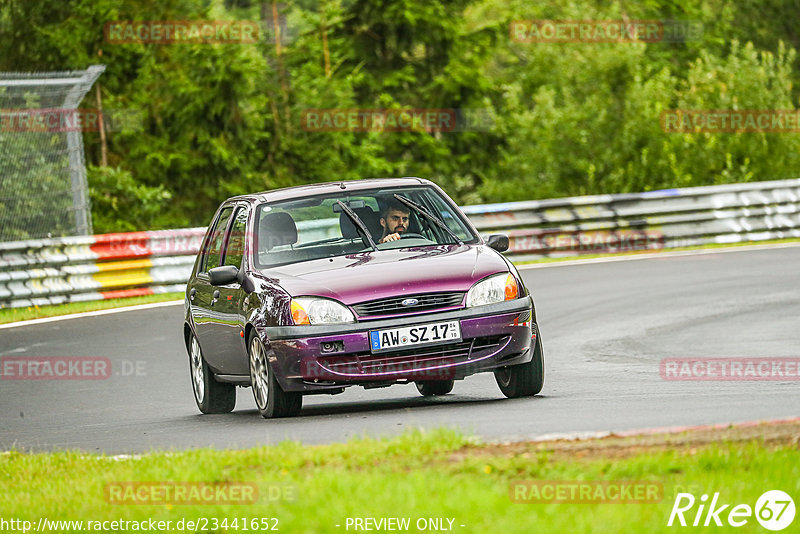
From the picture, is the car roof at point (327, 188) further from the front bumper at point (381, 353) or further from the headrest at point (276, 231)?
the front bumper at point (381, 353)

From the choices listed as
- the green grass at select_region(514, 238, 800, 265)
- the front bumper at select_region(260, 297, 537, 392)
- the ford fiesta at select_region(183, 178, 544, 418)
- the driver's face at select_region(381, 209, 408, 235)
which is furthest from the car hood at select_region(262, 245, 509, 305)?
the green grass at select_region(514, 238, 800, 265)

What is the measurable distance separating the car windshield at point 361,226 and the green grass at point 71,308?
8.84 m

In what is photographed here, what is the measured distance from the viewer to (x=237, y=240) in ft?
35.0

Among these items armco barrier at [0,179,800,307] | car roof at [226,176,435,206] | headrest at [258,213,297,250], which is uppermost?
car roof at [226,176,435,206]

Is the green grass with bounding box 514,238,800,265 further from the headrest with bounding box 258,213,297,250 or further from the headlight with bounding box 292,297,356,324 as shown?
the headlight with bounding box 292,297,356,324

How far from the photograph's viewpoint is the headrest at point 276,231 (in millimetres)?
10141

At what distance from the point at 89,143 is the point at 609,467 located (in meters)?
26.0

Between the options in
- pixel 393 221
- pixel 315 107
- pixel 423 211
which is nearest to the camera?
pixel 393 221

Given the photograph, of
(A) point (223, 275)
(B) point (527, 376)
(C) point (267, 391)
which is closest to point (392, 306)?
→ (C) point (267, 391)

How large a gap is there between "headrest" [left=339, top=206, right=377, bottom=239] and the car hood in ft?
1.29

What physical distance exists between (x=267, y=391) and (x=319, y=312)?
0.74 meters

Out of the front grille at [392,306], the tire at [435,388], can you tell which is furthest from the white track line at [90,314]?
the front grille at [392,306]

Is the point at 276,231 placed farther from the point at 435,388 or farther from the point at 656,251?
the point at 656,251

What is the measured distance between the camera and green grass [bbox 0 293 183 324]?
1852 centimetres
